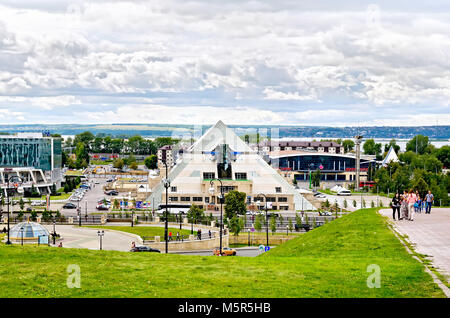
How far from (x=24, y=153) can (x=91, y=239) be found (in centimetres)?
6138

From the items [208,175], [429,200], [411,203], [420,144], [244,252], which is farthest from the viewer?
[420,144]

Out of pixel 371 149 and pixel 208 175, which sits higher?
pixel 371 149

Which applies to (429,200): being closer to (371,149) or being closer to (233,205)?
(233,205)

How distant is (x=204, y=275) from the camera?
12.4 m

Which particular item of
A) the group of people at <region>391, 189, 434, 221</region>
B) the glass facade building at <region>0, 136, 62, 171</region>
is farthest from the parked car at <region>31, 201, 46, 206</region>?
the group of people at <region>391, 189, 434, 221</region>

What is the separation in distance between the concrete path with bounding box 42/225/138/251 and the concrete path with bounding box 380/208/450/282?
18534 mm

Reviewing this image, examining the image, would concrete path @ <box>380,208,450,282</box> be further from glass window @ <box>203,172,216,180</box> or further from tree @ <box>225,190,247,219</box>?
glass window @ <box>203,172,216,180</box>

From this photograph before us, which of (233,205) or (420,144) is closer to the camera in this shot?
(233,205)

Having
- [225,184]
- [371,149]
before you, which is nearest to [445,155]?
[371,149]

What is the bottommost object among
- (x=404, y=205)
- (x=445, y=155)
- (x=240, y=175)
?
(x=404, y=205)

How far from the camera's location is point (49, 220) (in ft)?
167
